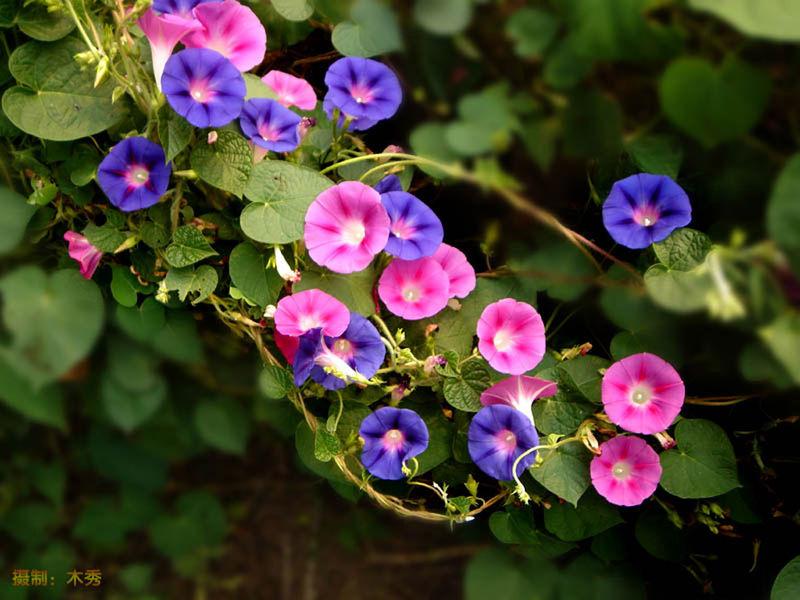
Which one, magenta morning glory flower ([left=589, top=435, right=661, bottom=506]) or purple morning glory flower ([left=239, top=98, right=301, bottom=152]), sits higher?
purple morning glory flower ([left=239, top=98, right=301, bottom=152])

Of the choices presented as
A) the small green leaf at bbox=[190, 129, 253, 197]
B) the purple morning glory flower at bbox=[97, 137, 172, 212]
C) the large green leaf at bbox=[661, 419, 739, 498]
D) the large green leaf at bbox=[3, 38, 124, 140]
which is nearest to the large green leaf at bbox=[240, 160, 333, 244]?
the small green leaf at bbox=[190, 129, 253, 197]

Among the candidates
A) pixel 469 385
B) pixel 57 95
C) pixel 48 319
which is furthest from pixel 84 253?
pixel 469 385

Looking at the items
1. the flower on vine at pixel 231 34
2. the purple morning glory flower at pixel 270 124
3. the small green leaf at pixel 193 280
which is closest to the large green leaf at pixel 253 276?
the small green leaf at pixel 193 280

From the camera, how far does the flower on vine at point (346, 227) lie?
903 millimetres

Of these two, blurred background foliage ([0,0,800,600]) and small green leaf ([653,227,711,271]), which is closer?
blurred background foliage ([0,0,800,600])

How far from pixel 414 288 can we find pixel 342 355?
0.13 m

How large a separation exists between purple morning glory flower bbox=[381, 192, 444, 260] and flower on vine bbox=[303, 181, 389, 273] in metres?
0.02

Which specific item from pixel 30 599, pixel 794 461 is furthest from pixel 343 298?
pixel 30 599

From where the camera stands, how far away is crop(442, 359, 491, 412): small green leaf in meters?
0.94

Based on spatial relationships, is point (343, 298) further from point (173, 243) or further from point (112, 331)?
point (112, 331)

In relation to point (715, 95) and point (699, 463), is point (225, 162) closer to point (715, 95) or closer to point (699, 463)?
point (715, 95)

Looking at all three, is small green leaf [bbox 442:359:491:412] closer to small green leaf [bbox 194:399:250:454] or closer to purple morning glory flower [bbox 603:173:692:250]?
purple morning glory flower [bbox 603:173:692:250]

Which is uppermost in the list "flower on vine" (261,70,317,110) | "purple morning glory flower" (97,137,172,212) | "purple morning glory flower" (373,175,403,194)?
"flower on vine" (261,70,317,110)

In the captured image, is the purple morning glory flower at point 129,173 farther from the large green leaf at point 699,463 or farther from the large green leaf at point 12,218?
the large green leaf at point 699,463
